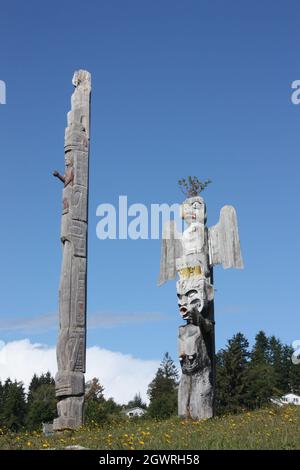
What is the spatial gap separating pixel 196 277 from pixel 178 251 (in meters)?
1.88

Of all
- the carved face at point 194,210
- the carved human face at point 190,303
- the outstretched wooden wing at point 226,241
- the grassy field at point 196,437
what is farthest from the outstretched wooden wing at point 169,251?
the grassy field at point 196,437

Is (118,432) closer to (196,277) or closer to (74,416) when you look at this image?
(74,416)

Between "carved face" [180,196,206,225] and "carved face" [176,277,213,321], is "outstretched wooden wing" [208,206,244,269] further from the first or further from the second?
"carved face" [176,277,213,321]

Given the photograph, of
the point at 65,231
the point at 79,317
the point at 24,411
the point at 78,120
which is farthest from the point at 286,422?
the point at 24,411

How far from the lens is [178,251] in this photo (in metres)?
16.5

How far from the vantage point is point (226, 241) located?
51.3 ft

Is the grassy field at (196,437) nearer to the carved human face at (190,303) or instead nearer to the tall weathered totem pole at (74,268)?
the tall weathered totem pole at (74,268)

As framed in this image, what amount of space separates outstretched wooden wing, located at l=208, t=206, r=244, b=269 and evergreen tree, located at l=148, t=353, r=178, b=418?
17.2ft

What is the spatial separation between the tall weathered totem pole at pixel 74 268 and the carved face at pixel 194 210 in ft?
7.73

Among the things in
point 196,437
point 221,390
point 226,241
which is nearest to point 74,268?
point 226,241

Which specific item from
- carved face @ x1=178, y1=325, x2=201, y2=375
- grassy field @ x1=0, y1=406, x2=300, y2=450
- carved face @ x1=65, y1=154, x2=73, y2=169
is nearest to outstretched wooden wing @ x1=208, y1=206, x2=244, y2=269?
carved face @ x1=178, y1=325, x2=201, y2=375

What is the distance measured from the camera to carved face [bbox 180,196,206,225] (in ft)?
51.8

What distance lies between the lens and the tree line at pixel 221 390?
28.8 meters

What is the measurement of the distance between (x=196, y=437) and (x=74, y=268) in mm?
5822
